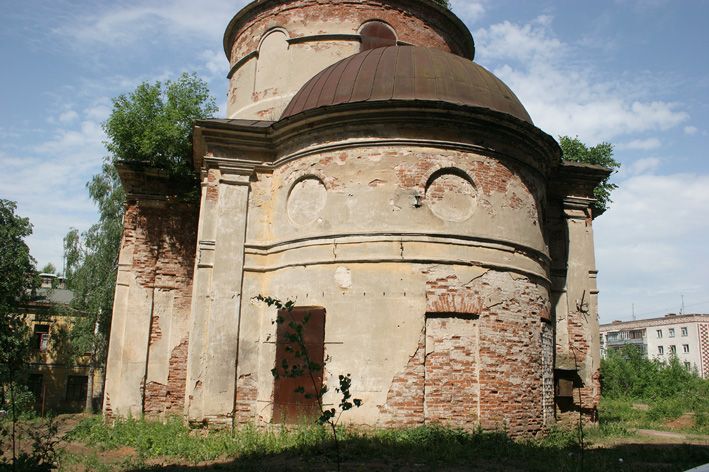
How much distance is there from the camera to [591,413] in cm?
1198

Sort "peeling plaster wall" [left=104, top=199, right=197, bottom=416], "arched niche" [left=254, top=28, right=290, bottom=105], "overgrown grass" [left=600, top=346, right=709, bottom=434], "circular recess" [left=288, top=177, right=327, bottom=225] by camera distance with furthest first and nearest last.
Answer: "overgrown grass" [left=600, top=346, right=709, bottom=434]
"arched niche" [left=254, top=28, right=290, bottom=105]
"peeling plaster wall" [left=104, top=199, right=197, bottom=416]
"circular recess" [left=288, top=177, right=327, bottom=225]

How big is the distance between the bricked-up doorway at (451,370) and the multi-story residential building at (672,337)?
35.5 m

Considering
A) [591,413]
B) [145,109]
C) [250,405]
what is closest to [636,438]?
[591,413]

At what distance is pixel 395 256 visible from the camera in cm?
963

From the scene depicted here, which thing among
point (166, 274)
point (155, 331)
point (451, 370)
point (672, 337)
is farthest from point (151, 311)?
point (672, 337)

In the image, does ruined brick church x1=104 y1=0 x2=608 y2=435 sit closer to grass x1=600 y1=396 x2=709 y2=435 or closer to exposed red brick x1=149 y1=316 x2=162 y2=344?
exposed red brick x1=149 y1=316 x2=162 y2=344

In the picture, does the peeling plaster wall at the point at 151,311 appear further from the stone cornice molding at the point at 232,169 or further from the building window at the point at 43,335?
the building window at the point at 43,335

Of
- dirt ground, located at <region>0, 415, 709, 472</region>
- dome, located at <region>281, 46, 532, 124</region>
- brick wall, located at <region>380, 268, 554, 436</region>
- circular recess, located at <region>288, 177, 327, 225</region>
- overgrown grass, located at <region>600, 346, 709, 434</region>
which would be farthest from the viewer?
overgrown grass, located at <region>600, 346, 709, 434</region>

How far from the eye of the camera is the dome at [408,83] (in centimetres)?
1015

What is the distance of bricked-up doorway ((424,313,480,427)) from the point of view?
9.17 meters

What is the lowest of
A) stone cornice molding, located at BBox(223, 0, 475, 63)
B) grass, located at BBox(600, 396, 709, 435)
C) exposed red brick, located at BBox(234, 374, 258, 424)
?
grass, located at BBox(600, 396, 709, 435)

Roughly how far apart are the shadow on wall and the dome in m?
5.22

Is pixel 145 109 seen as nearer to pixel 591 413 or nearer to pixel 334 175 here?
pixel 334 175

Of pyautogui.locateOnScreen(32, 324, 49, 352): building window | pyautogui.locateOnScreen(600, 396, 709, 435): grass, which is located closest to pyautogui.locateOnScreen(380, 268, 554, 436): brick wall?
pyautogui.locateOnScreen(600, 396, 709, 435): grass
